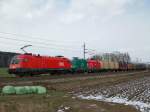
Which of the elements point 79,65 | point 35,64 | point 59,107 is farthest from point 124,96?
point 79,65

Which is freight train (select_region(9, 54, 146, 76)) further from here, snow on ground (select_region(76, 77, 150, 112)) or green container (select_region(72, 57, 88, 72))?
snow on ground (select_region(76, 77, 150, 112))

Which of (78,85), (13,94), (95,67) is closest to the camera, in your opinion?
(13,94)

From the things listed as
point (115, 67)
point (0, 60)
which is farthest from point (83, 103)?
point (0, 60)

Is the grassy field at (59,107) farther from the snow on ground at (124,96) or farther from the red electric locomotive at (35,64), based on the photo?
the red electric locomotive at (35,64)

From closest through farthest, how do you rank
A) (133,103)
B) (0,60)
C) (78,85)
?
(133,103)
(78,85)
(0,60)

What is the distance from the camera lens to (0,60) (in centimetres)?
8600

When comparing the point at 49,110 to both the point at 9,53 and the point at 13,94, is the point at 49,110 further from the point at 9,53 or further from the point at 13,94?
the point at 9,53

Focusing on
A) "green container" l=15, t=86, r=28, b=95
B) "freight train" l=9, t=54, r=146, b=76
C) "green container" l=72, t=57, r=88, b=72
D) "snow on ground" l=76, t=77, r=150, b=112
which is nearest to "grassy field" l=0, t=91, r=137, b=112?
"snow on ground" l=76, t=77, r=150, b=112

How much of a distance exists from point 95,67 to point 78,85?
3532cm

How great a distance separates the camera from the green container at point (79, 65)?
188 feet

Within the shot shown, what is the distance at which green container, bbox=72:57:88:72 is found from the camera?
57.4 meters

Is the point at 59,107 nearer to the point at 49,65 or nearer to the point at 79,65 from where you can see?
the point at 49,65

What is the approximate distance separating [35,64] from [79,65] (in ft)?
60.8

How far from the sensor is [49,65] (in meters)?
46.6
